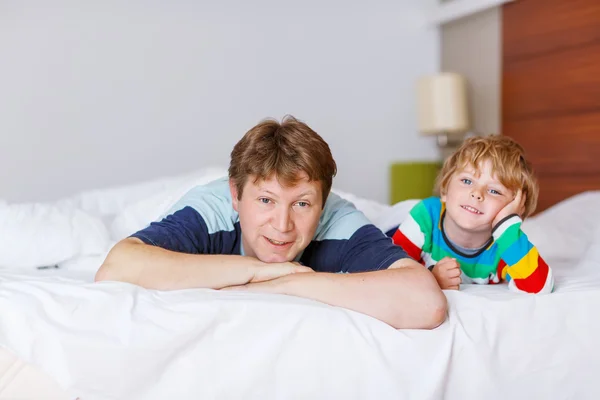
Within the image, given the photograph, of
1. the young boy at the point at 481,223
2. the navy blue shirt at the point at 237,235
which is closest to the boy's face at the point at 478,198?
the young boy at the point at 481,223

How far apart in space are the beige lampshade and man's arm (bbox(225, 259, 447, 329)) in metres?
2.85

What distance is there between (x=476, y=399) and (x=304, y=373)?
14.7 inches

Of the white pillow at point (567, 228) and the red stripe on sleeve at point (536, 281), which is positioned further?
the white pillow at point (567, 228)

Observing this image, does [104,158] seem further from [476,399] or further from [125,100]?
[476,399]

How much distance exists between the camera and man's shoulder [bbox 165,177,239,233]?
174cm

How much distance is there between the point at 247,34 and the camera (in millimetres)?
4332

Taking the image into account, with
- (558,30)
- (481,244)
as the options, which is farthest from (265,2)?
(481,244)

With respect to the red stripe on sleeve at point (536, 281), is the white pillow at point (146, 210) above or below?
above

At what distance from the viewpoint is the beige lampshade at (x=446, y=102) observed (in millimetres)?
Result: 4227

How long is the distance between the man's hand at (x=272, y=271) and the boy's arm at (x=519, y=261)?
1.70 ft

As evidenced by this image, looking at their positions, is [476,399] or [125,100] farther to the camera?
[125,100]

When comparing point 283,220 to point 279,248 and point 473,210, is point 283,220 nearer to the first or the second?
point 279,248

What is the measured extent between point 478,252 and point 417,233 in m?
0.17

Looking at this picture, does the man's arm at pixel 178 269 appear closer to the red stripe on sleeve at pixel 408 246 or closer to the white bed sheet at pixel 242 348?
the white bed sheet at pixel 242 348
